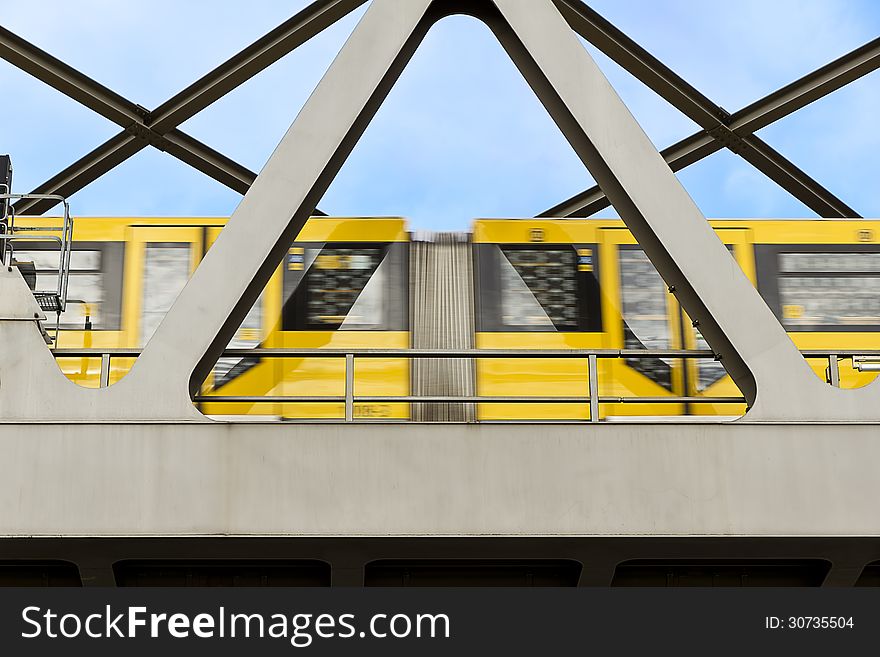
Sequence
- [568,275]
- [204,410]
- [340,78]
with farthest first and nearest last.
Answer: [568,275] → [204,410] → [340,78]

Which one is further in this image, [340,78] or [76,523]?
[340,78]

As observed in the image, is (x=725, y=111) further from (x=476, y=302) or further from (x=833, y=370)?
(x=833, y=370)

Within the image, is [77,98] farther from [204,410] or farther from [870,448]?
[870,448]

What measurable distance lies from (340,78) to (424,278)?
418cm

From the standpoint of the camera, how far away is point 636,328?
12.2 meters

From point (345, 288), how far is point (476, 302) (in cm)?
149

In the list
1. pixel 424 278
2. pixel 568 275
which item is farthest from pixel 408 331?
pixel 568 275

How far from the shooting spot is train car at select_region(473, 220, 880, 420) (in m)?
11.8

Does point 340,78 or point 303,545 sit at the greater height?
point 340,78

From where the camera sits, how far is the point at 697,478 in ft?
23.2

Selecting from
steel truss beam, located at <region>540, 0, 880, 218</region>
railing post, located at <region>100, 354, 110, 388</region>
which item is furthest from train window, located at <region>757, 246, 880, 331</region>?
railing post, located at <region>100, 354, 110, 388</region>

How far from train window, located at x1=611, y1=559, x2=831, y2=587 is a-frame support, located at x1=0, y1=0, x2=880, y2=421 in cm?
158

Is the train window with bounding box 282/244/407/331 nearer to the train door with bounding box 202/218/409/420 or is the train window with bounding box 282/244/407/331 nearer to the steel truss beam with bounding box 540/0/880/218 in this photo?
the train door with bounding box 202/218/409/420

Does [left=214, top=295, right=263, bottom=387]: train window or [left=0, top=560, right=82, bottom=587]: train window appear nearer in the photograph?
[left=0, top=560, right=82, bottom=587]: train window
